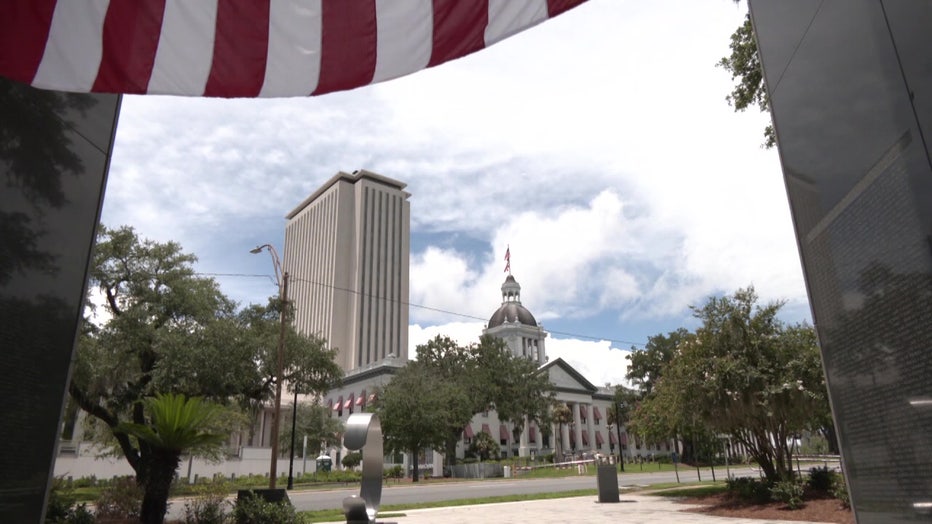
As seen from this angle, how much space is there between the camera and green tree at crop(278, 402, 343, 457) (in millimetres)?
62450

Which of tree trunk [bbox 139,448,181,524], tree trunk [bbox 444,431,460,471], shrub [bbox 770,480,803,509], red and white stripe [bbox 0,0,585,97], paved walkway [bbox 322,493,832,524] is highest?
red and white stripe [bbox 0,0,585,97]

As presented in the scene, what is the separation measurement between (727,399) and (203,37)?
19.7 metres

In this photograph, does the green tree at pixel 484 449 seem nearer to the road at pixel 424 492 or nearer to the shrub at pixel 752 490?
the road at pixel 424 492

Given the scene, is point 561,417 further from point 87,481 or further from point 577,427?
point 87,481

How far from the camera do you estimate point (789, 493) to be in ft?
61.4

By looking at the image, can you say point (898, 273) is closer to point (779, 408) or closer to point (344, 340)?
point (779, 408)

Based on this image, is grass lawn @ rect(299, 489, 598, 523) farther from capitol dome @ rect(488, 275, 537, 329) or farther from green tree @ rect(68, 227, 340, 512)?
capitol dome @ rect(488, 275, 537, 329)

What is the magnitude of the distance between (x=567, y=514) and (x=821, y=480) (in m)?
8.36

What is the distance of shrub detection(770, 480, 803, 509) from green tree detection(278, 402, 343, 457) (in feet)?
159

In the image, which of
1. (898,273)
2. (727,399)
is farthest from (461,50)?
(727,399)

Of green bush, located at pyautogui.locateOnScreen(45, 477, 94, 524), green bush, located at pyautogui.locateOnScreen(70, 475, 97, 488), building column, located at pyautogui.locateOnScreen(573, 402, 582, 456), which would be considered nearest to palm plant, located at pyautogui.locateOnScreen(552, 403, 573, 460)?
building column, located at pyautogui.locateOnScreen(573, 402, 582, 456)

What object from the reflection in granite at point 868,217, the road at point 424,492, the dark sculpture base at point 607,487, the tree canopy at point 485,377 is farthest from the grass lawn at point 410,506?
the tree canopy at point 485,377

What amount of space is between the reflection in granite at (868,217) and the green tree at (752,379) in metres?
15.7

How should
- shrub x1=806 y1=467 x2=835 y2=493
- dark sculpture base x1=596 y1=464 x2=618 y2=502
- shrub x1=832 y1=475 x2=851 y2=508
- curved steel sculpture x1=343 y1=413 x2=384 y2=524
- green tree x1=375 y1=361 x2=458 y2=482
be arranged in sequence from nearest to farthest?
curved steel sculpture x1=343 y1=413 x2=384 y2=524 < shrub x1=832 y1=475 x2=851 y2=508 < shrub x1=806 y1=467 x2=835 y2=493 < dark sculpture base x1=596 y1=464 x2=618 y2=502 < green tree x1=375 y1=361 x2=458 y2=482
